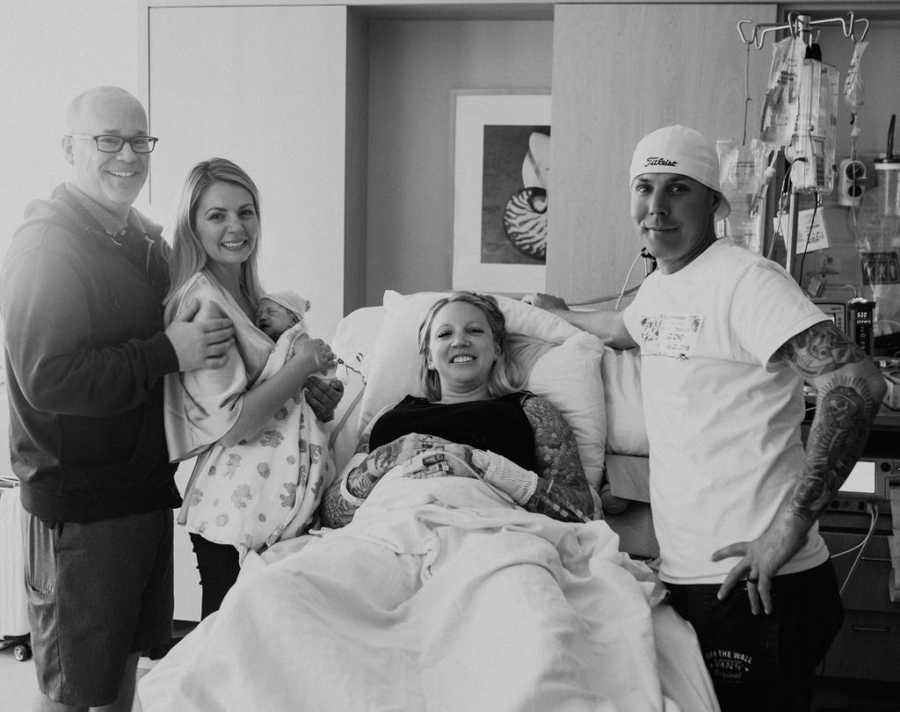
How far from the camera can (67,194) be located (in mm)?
2029

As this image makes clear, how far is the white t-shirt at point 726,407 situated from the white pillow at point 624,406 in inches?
26.1

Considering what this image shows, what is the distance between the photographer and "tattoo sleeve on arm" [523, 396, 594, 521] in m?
2.21

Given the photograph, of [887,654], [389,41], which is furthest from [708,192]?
[389,41]

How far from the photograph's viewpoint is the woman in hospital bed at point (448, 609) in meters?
1.53

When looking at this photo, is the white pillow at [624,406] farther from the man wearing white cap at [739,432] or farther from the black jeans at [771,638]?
the black jeans at [771,638]

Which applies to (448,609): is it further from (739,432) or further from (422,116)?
(422,116)

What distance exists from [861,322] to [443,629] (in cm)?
175

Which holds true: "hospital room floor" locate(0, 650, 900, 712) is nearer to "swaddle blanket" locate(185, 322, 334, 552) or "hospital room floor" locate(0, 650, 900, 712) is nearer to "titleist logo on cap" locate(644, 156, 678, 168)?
"swaddle blanket" locate(185, 322, 334, 552)

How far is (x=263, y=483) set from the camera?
Answer: 216cm

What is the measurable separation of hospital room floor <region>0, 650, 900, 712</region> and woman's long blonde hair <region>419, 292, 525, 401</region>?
4.23ft

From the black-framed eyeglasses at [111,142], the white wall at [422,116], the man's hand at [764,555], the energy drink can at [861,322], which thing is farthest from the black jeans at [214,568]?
the energy drink can at [861,322]

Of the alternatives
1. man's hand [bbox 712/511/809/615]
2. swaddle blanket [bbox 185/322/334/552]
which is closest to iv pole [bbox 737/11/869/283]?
man's hand [bbox 712/511/809/615]

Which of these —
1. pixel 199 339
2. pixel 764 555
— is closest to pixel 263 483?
pixel 199 339

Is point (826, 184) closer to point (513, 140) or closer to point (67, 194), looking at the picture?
point (513, 140)
